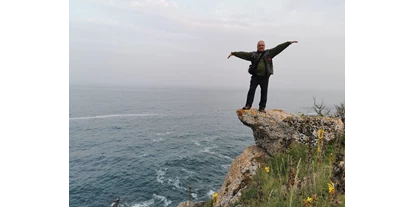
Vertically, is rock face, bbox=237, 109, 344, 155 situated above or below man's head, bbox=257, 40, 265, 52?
below

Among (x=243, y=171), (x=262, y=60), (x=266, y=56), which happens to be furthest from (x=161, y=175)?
(x=266, y=56)

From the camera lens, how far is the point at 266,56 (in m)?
6.85

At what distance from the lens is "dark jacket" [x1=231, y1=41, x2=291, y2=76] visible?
6.73 m

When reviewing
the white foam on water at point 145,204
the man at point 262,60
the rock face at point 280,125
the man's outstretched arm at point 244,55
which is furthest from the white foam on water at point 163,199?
the man's outstretched arm at point 244,55

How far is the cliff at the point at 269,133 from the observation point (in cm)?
754

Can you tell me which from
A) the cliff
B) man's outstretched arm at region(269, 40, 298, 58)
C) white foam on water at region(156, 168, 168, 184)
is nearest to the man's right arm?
man's outstretched arm at region(269, 40, 298, 58)

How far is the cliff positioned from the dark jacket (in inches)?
67.9

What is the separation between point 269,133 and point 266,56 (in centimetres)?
263

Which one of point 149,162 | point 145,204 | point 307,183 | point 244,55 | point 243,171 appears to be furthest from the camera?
point 149,162

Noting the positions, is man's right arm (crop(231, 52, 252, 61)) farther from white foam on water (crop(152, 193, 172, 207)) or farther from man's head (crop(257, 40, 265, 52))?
white foam on water (crop(152, 193, 172, 207))

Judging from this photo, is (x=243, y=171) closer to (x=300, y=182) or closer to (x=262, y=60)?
(x=262, y=60)

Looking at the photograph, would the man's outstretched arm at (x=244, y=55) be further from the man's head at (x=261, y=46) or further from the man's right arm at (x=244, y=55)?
the man's head at (x=261, y=46)

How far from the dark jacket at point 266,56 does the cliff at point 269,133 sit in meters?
1.72
